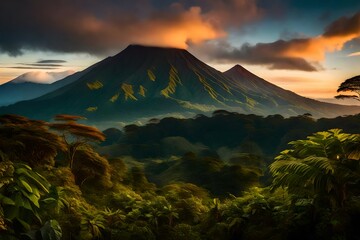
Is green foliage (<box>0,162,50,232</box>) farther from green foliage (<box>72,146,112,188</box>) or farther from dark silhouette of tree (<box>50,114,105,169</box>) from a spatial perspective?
green foliage (<box>72,146,112,188</box>)

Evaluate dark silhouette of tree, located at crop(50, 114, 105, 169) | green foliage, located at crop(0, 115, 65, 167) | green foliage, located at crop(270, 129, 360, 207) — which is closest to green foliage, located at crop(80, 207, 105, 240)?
green foliage, located at crop(0, 115, 65, 167)

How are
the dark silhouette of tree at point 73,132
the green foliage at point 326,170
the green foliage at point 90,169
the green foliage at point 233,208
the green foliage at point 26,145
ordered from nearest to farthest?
1. the green foliage at point 233,208
2. the green foliage at point 326,170
3. the green foliage at point 26,145
4. the dark silhouette of tree at point 73,132
5. the green foliage at point 90,169

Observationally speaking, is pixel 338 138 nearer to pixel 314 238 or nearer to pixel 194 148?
pixel 314 238

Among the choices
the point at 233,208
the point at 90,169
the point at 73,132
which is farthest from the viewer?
the point at 90,169

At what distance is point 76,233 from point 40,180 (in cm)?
434

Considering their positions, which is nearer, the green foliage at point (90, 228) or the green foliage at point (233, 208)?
the green foliage at point (233, 208)

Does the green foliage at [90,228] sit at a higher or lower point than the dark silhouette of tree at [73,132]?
lower

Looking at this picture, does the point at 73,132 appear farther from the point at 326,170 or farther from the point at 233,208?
the point at 326,170

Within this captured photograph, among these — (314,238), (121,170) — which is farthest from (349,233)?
(121,170)

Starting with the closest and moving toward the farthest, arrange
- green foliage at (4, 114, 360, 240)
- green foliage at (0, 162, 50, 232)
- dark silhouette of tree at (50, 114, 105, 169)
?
green foliage at (0, 162, 50, 232) → green foliage at (4, 114, 360, 240) → dark silhouette of tree at (50, 114, 105, 169)

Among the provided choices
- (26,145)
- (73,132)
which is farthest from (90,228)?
(73,132)

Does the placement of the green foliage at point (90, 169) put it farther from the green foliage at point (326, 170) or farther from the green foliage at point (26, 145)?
the green foliage at point (326, 170)

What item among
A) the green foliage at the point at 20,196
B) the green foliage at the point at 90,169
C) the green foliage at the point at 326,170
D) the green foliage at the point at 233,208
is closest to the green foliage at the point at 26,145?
the green foliage at the point at 233,208

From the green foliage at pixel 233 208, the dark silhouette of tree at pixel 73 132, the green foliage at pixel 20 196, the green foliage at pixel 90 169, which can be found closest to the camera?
the green foliage at pixel 20 196
